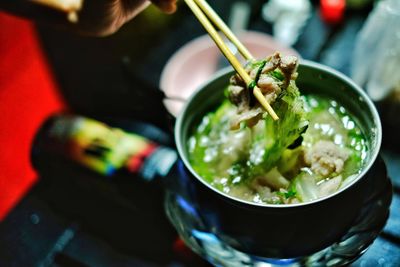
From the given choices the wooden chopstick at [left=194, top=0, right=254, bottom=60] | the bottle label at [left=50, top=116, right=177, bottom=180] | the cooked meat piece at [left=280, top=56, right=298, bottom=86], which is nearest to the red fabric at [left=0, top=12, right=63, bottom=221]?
the bottle label at [left=50, top=116, right=177, bottom=180]

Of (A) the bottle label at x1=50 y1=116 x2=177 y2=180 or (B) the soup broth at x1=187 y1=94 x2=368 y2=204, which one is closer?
(B) the soup broth at x1=187 y1=94 x2=368 y2=204

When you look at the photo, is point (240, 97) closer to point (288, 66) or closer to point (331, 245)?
point (288, 66)

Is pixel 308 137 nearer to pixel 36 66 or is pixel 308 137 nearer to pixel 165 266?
pixel 165 266

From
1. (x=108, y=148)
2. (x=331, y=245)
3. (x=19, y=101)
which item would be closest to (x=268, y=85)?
(x=331, y=245)

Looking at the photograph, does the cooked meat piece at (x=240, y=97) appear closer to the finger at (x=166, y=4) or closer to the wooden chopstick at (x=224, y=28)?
the wooden chopstick at (x=224, y=28)

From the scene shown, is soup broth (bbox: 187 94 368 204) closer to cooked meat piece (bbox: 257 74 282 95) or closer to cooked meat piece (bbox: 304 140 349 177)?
cooked meat piece (bbox: 304 140 349 177)
